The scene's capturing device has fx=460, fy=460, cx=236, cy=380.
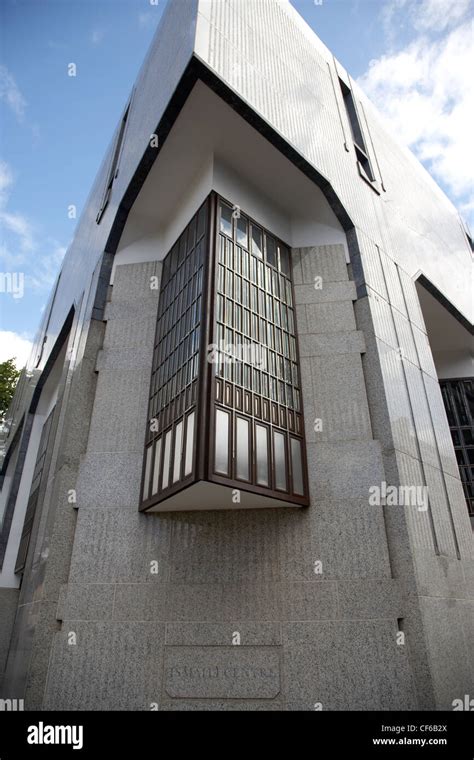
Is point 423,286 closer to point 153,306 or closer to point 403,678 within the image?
point 153,306

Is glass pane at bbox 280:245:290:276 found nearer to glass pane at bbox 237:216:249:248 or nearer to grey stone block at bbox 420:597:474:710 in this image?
glass pane at bbox 237:216:249:248

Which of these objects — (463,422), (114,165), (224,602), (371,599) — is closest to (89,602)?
(224,602)

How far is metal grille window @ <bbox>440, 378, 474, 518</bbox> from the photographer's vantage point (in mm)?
16594

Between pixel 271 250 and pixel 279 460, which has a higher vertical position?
pixel 271 250

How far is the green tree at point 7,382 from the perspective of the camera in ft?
94.8

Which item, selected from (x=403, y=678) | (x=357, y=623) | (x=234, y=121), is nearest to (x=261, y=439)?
(x=357, y=623)

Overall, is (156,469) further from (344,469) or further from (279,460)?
(344,469)

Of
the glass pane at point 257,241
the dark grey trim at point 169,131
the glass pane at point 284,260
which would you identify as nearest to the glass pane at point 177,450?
the glass pane at point 257,241

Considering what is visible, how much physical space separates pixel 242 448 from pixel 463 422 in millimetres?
12714

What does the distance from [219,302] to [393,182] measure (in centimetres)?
1033

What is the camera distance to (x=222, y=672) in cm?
783

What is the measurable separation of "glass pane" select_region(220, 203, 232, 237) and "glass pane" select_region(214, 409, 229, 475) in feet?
15.1

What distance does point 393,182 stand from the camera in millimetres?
16219

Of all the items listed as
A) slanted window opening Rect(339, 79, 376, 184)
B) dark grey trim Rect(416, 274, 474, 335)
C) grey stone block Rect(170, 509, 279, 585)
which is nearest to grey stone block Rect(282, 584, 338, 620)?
grey stone block Rect(170, 509, 279, 585)
